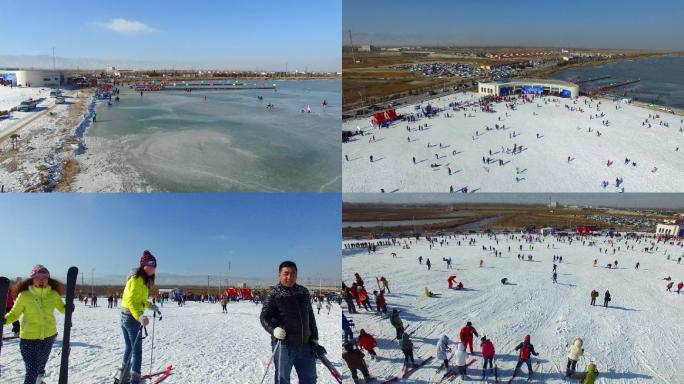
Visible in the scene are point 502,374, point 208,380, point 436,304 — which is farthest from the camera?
point 436,304

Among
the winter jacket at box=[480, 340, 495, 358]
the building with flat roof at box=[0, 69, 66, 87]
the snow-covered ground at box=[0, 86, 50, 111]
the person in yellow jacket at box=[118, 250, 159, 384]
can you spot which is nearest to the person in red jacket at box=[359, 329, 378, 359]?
the winter jacket at box=[480, 340, 495, 358]

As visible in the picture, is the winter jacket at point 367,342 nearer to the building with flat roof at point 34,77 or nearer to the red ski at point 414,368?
the red ski at point 414,368

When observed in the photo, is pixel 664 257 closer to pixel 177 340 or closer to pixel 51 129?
pixel 177 340

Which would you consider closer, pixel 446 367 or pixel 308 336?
pixel 308 336

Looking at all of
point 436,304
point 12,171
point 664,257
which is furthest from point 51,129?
point 664,257

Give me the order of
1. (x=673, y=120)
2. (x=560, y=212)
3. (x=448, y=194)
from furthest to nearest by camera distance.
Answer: (x=560, y=212) < (x=673, y=120) < (x=448, y=194)

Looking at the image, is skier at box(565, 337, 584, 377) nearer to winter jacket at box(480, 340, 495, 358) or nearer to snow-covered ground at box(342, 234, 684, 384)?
snow-covered ground at box(342, 234, 684, 384)

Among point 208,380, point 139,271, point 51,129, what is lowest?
point 208,380
